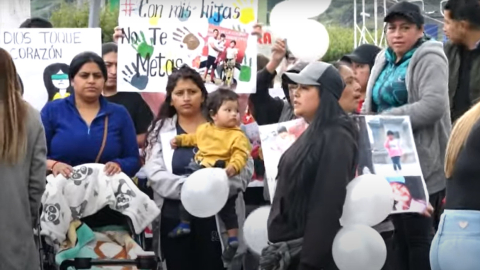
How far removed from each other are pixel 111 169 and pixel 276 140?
43.9 inches

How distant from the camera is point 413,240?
279 inches

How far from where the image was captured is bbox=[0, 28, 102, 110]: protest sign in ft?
27.9

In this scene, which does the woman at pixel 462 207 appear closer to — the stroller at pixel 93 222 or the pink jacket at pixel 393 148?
the pink jacket at pixel 393 148

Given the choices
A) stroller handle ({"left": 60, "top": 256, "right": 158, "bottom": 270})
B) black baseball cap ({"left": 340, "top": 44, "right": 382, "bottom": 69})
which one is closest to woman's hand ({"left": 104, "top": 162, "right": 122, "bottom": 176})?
stroller handle ({"left": 60, "top": 256, "right": 158, "bottom": 270})

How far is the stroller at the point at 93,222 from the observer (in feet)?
22.8

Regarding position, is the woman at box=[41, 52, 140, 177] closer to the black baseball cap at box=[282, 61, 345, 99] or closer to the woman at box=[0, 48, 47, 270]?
the woman at box=[0, 48, 47, 270]

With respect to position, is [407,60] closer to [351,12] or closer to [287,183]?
[287,183]

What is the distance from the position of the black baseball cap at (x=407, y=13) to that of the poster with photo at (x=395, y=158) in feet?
2.59

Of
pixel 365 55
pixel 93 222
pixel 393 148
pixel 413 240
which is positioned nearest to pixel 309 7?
pixel 365 55

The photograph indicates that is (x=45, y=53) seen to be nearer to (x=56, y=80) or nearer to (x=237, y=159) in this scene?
(x=56, y=80)

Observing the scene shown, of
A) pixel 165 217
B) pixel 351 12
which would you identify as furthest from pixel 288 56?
pixel 351 12

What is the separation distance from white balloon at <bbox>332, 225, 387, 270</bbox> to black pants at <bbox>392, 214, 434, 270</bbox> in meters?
0.80

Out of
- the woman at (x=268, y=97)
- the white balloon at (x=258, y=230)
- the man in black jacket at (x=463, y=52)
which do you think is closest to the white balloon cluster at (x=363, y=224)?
the white balloon at (x=258, y=230)

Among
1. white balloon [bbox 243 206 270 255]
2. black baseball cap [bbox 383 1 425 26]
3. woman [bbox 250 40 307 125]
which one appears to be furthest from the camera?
woman [bbox 250 40 307 125]
